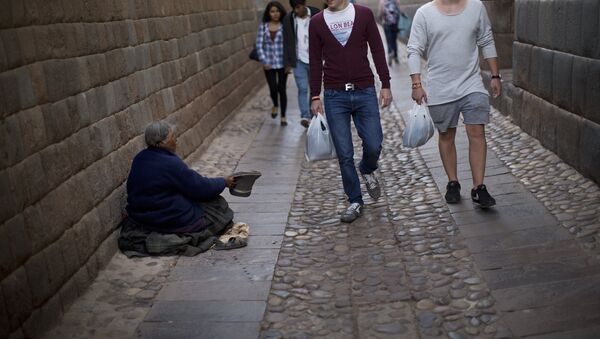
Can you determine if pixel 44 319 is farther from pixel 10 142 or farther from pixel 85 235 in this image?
pixel 10 142

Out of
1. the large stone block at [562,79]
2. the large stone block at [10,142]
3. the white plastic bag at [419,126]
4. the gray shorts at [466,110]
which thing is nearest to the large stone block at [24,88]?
the large stone block at [10,142]

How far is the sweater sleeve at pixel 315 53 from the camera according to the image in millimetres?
5938

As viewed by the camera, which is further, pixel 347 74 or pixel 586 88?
pixel 586 88

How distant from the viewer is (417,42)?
5848 mm

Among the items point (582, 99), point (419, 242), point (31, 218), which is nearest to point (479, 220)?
point (419, 242)

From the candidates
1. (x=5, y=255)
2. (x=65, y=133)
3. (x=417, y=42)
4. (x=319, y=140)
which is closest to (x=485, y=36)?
(x=417, y=42)

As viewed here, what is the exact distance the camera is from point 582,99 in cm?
620

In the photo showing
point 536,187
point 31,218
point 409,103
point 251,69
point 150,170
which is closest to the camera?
point 31,218

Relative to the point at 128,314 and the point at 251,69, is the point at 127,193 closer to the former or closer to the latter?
the point at 128,314

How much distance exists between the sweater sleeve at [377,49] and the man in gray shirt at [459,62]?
0.21 m

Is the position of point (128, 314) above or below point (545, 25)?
below

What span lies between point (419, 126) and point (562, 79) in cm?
155

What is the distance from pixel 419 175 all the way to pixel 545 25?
179 centimetres

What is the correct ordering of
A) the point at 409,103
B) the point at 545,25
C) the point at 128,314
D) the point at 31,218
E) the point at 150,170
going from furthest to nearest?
1. the point at 409,103
2. the point at 545,25
3. the point at 150,170
4. the point at 128,314
5. the point at 31,218
